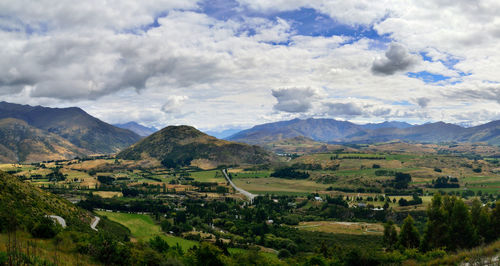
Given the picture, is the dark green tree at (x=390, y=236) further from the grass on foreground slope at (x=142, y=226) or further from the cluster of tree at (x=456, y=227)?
the grass on foreground slope at (x=142, y=226)

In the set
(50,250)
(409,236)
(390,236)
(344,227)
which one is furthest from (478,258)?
(344,227)

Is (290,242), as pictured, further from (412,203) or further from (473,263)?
(412,203)

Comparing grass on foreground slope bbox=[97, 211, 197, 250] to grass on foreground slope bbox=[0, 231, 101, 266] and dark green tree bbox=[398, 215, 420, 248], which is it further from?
dark green tree bbox=[398, 215, 420, 248]

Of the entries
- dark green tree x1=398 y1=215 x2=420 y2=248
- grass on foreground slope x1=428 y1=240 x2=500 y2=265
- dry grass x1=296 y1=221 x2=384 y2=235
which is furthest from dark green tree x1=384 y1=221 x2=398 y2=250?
dry grass x1=296 y1=221 x2=384 y2=235

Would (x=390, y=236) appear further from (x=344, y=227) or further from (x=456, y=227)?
(x=344, y=227)

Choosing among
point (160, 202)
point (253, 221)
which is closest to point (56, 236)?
point (253, 221)

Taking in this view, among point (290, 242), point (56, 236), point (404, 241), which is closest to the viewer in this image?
point (56, 236)
